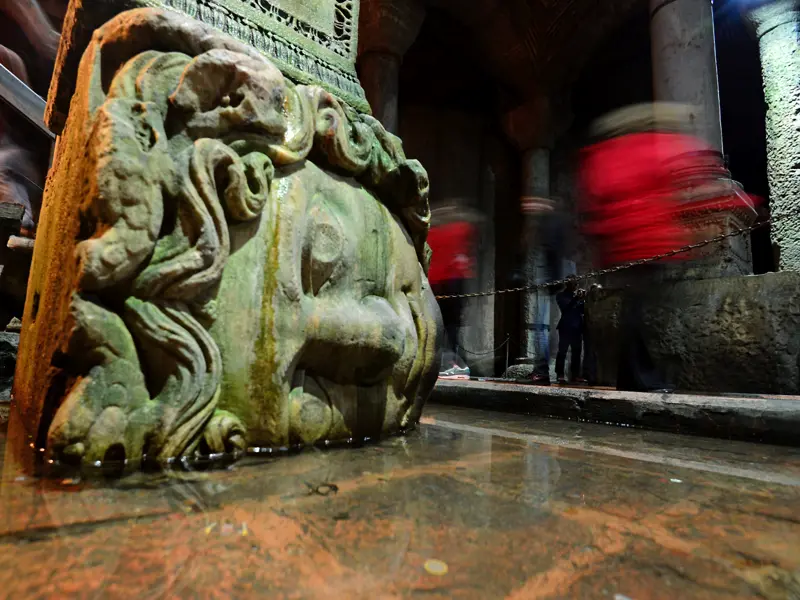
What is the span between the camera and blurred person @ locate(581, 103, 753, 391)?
9.06 feet

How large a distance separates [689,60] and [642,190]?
267cm

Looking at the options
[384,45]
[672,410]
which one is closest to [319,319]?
[672,410]

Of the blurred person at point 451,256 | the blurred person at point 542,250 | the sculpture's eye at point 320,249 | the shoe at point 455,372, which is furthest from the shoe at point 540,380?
the sculpture's eye at point 320,249

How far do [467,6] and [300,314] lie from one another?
8.09 meters

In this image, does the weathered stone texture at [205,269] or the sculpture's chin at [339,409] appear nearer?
the weathered stone texture at [205,269]

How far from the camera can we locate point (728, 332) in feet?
10.9

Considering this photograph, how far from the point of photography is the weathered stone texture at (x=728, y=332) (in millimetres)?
3148

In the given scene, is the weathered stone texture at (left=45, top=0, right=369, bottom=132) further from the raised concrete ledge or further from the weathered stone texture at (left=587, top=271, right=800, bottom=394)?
the weathered stone texture at (left=587, top=271, right=800, bottom=394)

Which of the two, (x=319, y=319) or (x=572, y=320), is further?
(x=572, y=320)

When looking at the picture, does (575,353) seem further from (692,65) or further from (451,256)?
(692,65)

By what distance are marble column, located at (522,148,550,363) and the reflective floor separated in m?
6.54

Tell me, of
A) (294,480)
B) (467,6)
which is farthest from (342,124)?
(467,6)

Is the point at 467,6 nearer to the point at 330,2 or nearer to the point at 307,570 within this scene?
the point at 330,2

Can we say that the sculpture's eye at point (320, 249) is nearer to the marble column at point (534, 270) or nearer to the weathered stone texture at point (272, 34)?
the weathered stone texture at point (272, 34)
